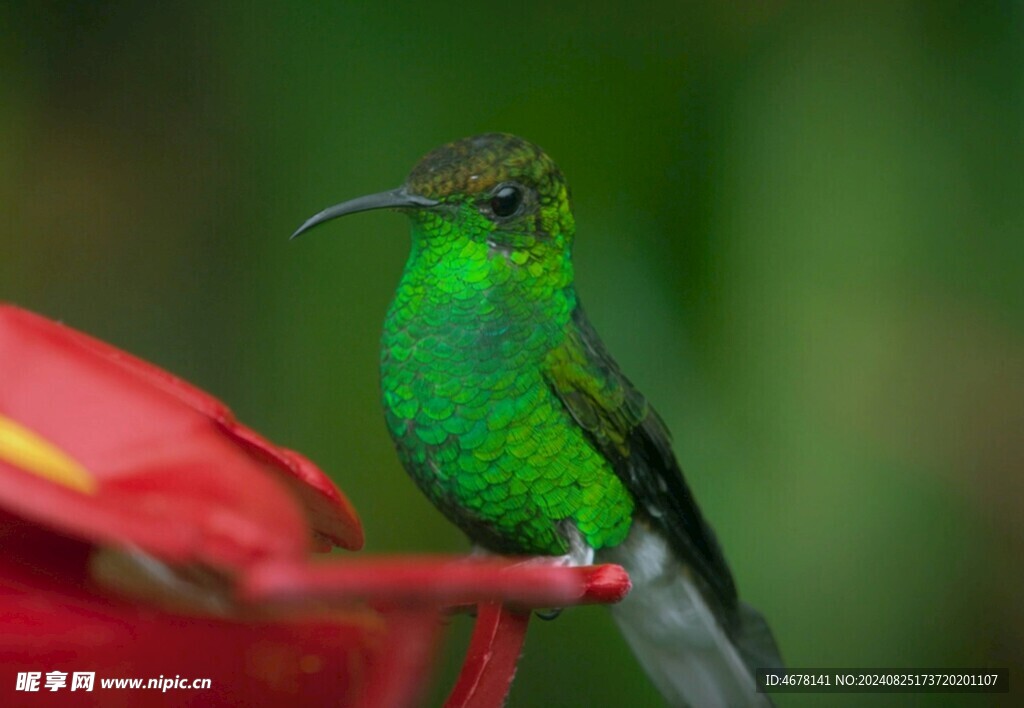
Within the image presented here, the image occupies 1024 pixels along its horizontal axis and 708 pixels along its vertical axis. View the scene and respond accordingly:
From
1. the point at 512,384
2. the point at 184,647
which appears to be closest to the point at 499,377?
the point at 512,384

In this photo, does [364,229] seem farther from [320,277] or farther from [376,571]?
[376,571]

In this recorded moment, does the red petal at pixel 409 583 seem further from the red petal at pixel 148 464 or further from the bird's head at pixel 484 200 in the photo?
the bird's head at pixel 484 200

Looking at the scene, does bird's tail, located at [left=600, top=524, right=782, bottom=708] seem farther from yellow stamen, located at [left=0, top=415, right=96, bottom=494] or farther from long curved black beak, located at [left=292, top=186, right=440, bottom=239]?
yellow stamen, located at [left=0, top=415, right=96, bottom=494]

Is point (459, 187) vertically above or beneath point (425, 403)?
above

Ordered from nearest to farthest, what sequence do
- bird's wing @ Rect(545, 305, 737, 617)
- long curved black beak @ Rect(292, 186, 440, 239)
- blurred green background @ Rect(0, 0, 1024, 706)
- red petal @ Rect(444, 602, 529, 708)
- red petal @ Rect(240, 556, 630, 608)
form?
red petal @ Rect(240, 556, 630, 608) → red petal @ Rect(444, 602, 529, 708) → long curved black beak @ Rect(292, 186, 440, 239) → bird's wing @ Rect(545, 305, 737, 617) → blurred green background @ Rect(0, 0, 1024, 706)

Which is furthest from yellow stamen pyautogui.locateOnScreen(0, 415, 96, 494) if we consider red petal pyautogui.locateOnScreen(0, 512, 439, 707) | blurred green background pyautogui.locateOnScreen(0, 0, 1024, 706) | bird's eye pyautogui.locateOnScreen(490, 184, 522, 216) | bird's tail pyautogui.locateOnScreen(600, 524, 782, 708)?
blurred green background pyautogui.locateOnScreen(0, 0, 1024, 706)

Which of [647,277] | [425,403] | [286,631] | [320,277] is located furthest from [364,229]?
[286,631]

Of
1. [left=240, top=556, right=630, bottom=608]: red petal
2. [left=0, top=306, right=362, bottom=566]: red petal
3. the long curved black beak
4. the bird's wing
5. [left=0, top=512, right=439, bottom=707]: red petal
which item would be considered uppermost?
the long curved black beak
